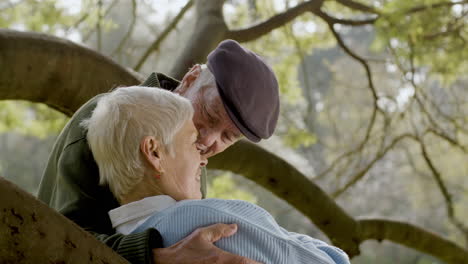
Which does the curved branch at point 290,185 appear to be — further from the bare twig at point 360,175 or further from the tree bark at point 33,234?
the tree bark at point 33,234

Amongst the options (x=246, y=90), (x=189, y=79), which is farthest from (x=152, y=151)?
(x=189, y=79)

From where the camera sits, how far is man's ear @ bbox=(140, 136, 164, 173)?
1.21m

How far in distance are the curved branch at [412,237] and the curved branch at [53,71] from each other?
1698 mm

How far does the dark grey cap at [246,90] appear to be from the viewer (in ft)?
5.88

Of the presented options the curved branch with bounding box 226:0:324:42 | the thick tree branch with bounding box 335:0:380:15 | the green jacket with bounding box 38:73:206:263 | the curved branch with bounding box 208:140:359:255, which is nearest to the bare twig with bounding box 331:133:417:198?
the curved branch with bounding box 208:140:359:255

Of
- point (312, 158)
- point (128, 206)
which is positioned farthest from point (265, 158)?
point (312, 158)

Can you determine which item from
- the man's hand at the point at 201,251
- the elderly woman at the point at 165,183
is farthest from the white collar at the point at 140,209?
the man's hand at the point at 201,251

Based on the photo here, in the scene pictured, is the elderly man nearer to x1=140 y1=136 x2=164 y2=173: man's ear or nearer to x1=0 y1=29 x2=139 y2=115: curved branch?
x1=140 y1=136 x2=164 y2=173: man's ear

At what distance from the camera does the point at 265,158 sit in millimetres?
2855

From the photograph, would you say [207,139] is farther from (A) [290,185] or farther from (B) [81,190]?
(A) [290,185]

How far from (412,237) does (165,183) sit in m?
2.65

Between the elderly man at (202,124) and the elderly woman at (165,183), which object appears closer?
the elderly woman at (165,183)

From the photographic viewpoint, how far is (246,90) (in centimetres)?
179

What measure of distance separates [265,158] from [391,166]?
572 inches
